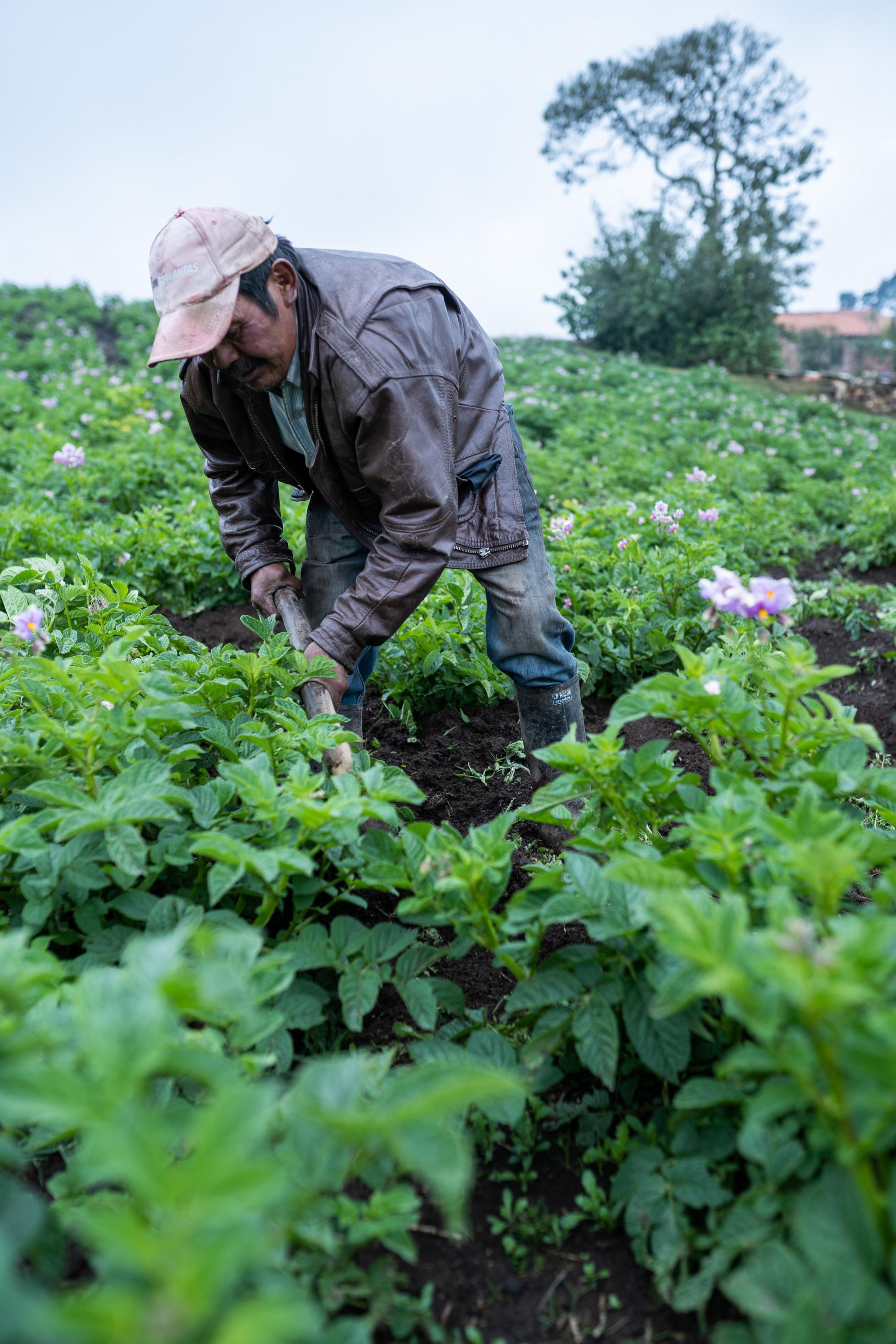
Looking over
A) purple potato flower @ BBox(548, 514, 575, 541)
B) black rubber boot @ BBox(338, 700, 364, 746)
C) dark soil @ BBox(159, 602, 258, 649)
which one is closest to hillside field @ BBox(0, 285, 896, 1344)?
black rubber boot @ BBox(338, 700, 364, 746)

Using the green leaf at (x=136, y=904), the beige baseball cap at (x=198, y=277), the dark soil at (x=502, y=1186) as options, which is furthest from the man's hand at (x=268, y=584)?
the green leaf at (x=136, y=904)

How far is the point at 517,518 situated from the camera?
2.79 m

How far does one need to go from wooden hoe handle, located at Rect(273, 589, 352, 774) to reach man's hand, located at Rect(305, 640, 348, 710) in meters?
0.01

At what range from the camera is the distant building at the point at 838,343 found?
1093 inches

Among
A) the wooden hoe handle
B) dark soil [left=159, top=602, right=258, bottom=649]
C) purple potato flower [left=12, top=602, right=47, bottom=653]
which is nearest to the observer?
purple potato flower [left=12, top=602, right=47, bottom=653]

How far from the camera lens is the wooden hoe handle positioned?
216 centimetres

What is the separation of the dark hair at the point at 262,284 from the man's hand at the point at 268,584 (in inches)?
37.8

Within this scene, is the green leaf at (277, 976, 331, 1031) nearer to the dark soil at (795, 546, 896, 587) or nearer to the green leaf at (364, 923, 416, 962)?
the green leaf at (364, 923, 416, 962)

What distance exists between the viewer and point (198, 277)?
219 cm

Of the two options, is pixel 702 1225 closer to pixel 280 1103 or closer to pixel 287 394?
pixel 280 1103

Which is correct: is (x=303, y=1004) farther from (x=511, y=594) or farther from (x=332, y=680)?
(x=511, y=594)

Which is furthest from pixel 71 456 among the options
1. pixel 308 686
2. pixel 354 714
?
pixel 308 686

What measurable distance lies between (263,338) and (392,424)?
1.26ft

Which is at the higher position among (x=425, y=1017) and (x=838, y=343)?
(x=838, y=343)
